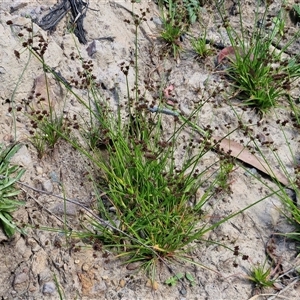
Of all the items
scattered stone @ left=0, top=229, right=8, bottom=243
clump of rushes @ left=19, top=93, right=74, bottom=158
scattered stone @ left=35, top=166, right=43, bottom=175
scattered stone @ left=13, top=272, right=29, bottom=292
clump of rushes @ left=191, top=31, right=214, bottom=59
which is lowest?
scattered stone @ left=13, top=272, right=29, bottom=292

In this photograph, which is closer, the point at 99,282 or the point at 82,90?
the point at 99,282

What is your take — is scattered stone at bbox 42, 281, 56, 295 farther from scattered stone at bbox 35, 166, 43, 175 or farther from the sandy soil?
scattered stone at bbox 35, 166, 43, 175

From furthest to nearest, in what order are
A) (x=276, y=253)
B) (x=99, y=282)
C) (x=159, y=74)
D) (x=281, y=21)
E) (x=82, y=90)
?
(x=281, y=21), (x=159, y=74), (x=82, y=90), (x=276, y=253), (x=99, y=282)

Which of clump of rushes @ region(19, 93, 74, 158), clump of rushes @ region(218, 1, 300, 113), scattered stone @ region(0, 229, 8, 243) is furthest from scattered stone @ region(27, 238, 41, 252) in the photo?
clump of rushes @ region(218, 1, 300, 113)

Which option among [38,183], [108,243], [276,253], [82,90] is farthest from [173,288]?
[82,90]

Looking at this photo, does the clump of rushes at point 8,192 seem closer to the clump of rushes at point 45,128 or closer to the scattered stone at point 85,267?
the clump of rushes at point 45,128

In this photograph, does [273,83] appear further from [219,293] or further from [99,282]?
[99,282]

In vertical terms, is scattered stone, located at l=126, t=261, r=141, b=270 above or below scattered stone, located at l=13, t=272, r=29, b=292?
above
